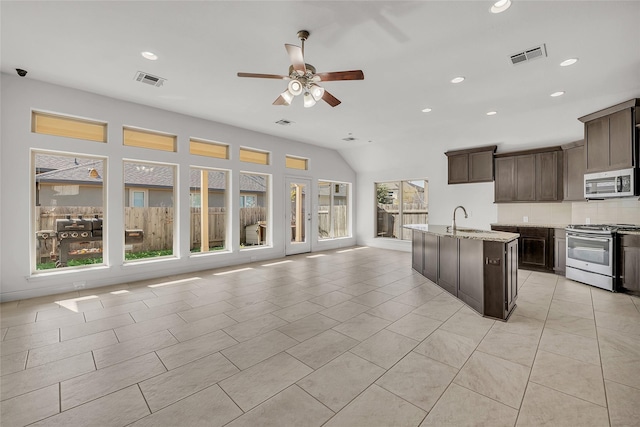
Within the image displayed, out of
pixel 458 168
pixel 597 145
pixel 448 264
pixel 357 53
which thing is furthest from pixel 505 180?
pixel 357 53

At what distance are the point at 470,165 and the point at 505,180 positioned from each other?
84cm

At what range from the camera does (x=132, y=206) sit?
5531 mm

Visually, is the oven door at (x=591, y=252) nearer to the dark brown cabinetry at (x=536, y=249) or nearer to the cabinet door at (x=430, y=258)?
the dark brown cabinetry at (x=536, y=249)

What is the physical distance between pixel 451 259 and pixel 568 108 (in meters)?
3.49

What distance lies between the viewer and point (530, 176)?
5.97m

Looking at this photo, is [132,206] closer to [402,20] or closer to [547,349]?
[402,20]

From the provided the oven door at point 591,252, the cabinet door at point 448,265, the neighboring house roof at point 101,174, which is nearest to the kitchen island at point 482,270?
the cabinet door at point 448,265

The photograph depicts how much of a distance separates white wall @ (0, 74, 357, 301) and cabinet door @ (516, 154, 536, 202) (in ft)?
18.3

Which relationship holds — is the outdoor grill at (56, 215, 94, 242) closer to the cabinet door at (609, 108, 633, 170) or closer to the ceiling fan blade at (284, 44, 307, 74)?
the ceiling fan blade at (284, 44, 307, 74)

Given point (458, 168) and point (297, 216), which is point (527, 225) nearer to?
point (458, 168)

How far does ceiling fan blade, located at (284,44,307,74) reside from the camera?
2.58m

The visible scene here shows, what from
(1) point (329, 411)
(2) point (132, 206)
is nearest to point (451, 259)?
(1) point (329, 411)

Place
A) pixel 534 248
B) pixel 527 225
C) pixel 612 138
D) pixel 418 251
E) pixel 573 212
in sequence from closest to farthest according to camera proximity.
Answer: pixel 612 138, pixel 418 251, pixel 573 212, pixel 534 248, pixel 527 225

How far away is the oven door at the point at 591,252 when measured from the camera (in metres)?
4.38
